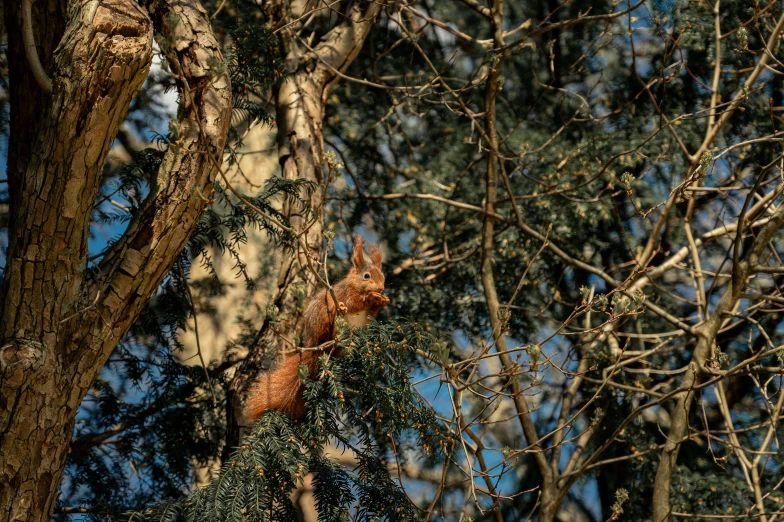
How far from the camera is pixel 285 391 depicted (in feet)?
9.38

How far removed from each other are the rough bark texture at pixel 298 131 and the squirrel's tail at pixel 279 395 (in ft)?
0.24

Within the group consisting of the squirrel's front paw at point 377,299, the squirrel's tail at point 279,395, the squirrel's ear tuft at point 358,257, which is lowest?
the squirrel's tail at point 279,395

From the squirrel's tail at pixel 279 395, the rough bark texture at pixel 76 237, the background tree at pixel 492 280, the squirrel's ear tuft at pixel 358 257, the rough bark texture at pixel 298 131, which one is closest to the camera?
the rough bark texture at pixel 76 237

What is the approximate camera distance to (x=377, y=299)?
3.22m

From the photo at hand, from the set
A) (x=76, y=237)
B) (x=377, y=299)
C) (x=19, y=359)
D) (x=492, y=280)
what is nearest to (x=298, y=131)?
(x=377, y=299)

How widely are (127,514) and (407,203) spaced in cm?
273

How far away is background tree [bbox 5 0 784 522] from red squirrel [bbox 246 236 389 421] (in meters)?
0.09

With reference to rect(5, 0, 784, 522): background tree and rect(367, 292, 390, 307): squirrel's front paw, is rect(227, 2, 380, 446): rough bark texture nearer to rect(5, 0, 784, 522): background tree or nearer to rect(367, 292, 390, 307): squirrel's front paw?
rect(5, 0, 784, 522): background tree

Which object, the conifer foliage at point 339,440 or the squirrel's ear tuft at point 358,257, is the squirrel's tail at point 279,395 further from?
the squirrel's ear tuft at point 358,257

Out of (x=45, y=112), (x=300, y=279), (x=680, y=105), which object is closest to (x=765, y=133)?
(x=680, y=105)

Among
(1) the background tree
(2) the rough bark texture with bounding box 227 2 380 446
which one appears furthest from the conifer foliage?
(2) the rough bark texture with bounding box 227 2 380 446

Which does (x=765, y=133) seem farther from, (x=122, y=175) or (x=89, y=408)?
(x=89, y=408)

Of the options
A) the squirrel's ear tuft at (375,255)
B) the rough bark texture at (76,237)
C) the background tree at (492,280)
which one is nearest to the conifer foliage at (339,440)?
the background tree at (492,280)

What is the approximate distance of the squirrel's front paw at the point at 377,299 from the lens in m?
3.19
